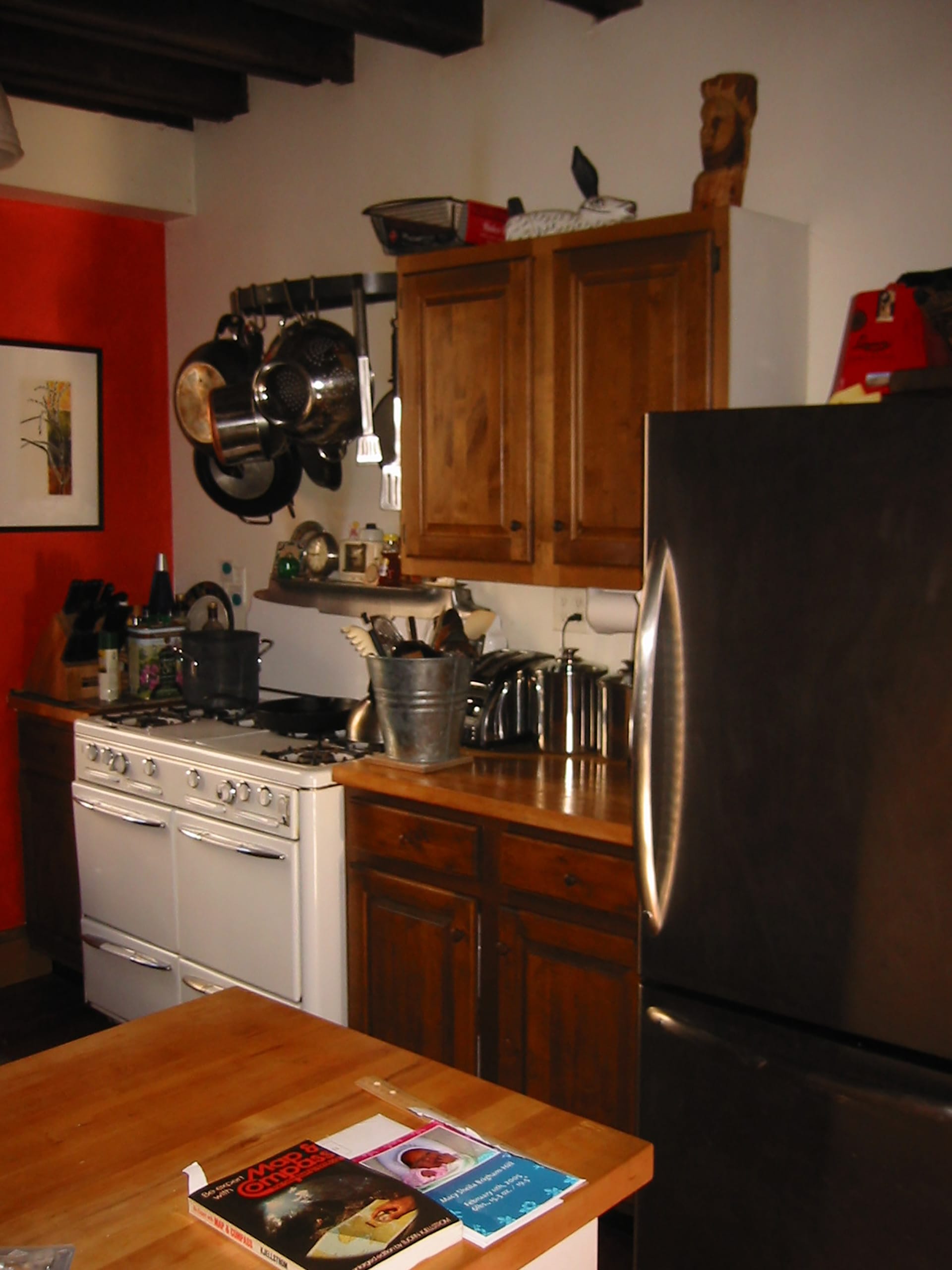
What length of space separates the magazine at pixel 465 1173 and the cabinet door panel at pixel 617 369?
5.47ft

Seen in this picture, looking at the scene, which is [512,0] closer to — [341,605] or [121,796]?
[341,605]

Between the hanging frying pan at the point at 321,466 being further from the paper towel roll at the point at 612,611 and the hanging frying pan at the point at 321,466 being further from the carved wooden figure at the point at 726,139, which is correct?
the carved wooden figure at the point at 726,139

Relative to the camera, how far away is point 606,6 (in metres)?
3.15

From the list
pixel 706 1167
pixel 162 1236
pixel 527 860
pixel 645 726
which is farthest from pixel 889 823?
pixel 162 1236

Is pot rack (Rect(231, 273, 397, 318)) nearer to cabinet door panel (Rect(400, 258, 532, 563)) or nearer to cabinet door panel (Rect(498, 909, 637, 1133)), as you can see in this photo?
cabinet door panel (Rect(400, 258, 532, 563))

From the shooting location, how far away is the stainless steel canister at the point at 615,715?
3.06 meters

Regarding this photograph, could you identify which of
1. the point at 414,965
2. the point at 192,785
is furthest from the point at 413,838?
the point at 192,785

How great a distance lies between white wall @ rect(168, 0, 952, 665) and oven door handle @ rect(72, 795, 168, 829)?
1002 mm

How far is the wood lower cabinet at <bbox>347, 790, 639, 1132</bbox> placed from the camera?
8.36ft

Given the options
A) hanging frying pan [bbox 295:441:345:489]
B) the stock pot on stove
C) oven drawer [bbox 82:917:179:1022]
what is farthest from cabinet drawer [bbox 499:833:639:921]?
hanging frying pan [bbox 295:441:345:489]

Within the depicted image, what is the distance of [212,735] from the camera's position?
3586 mm

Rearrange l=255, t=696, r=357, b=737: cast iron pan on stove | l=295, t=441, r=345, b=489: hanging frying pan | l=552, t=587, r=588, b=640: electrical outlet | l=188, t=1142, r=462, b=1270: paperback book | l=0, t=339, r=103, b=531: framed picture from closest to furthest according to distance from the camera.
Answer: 1. l=188, t=1142, r=462, b=1270: paperback book
2. l=552, t=587, r=588, b=640: electrical outlet
3. l=255, t=696, r=357, b=737: cast iron pan on stove
4. l=295, t=441, r=345, b=489: hanging frying pan
5. l=0, t=339, r=103, b=531: framed picture

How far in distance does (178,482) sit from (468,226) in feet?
6.55

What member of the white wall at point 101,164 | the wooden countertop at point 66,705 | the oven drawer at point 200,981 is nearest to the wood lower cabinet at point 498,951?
the oven drawer at point 200,981
